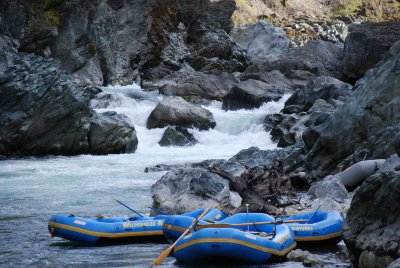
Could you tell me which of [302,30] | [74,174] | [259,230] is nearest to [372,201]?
[259,230]

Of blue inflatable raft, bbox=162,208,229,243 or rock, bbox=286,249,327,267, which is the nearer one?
rock, bbox=286,249,327,267

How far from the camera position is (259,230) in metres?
8.21

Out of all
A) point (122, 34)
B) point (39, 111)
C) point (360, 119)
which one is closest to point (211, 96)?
point (122, 34)

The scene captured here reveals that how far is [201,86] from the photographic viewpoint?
30219 millimetres

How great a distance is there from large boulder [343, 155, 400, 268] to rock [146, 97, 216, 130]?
667 inches

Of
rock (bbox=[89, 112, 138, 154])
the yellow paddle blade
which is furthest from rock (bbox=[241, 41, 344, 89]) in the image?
the yellow paddle blade

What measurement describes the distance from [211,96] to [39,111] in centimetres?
1142

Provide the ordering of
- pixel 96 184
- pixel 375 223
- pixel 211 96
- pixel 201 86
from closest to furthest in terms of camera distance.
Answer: pixel 375 223 < pixel 96 184 < pixel 211 96 < pixel 201 86

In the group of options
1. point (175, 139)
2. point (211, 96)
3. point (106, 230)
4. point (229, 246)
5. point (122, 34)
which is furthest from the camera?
point (122, 34)

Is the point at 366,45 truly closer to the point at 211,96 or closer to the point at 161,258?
A: the point at 211,96

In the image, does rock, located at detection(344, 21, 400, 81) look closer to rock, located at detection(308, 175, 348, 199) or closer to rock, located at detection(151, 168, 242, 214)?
rock, located at detection(308, 175, 348, 199)

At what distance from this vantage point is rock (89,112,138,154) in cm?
2059

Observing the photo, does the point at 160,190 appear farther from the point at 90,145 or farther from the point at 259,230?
the point at 90,145

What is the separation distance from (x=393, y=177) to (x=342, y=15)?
69.1 m
